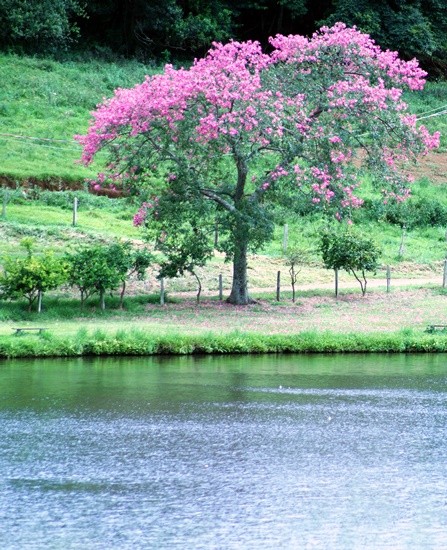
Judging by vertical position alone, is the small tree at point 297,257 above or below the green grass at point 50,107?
below

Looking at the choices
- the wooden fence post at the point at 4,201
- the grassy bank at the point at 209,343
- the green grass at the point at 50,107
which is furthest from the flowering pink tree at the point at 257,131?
the green grass at the point at 50,107

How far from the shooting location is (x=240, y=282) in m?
40.0

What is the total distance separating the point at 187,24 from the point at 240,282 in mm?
36026

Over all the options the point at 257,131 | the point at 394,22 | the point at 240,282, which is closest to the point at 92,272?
the point at 240,282

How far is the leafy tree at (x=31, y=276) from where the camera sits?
36.0 m

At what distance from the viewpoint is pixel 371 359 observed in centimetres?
3316

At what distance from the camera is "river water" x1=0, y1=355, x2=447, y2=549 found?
17109mm

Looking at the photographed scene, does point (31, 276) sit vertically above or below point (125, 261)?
below

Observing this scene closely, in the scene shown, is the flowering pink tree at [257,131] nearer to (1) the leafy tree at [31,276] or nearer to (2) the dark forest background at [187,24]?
(1) the leafy tree at [31,276]

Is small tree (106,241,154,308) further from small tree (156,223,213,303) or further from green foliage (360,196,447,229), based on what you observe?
green foliage (360,196,447,229)

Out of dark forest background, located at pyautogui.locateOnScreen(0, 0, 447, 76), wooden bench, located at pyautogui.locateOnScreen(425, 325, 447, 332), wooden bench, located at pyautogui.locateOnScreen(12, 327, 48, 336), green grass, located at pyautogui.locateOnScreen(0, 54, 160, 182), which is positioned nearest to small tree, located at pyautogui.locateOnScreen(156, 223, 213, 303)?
wooden bench, located at pyautogui.locateOnScreen(12, 327, 48, 336)

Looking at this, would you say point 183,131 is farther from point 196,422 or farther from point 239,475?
point 239,475

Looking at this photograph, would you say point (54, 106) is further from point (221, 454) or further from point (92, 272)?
point (221, 454)

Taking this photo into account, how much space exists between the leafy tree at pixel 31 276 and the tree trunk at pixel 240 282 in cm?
648
